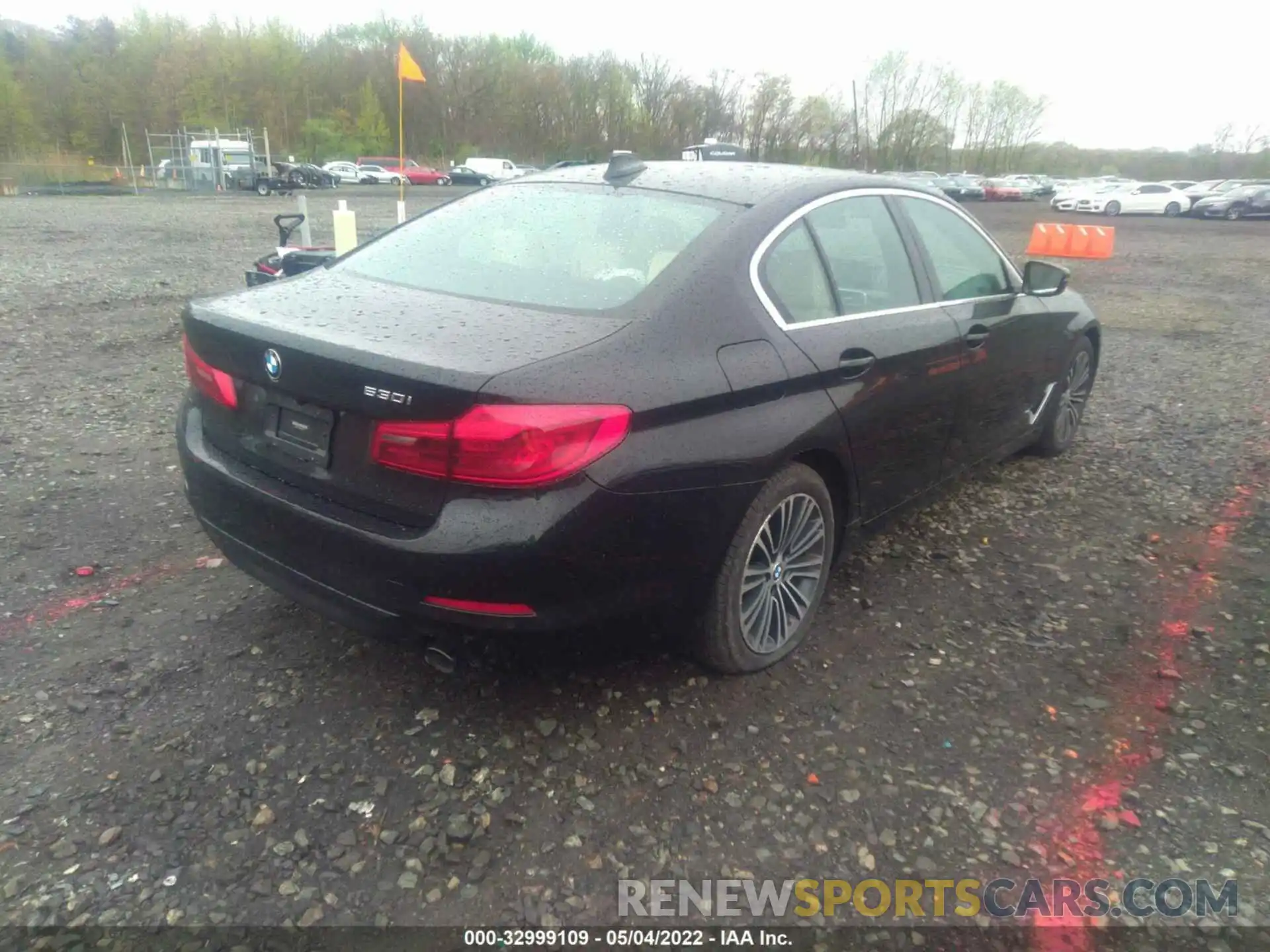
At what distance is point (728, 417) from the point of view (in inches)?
105

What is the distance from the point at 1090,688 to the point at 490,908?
2087 mm

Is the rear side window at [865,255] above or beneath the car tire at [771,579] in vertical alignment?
above

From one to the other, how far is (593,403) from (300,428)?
0.84 meters

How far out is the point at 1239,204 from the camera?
36625 mm

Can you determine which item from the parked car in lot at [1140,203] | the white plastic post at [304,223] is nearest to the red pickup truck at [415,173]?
the parked car in lot at [1140,203]

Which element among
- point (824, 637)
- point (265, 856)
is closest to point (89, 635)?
point (265, 856)

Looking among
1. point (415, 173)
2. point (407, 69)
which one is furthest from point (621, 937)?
point (415, 173)

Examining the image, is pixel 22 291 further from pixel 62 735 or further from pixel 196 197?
pixel 196 197

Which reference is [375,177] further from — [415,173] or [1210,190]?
[1210,190]

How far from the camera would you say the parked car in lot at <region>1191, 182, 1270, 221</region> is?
119 feet

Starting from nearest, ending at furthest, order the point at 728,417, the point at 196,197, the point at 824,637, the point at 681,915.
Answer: the point at 681,915 < the point at 728,417 < the point at 824,637 < the point at 196,197

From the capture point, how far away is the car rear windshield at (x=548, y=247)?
2863 mm

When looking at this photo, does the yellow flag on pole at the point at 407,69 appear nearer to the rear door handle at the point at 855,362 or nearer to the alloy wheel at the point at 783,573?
the rear door handle at the point at 855,362

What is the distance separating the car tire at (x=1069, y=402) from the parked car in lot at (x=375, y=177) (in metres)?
51.3
